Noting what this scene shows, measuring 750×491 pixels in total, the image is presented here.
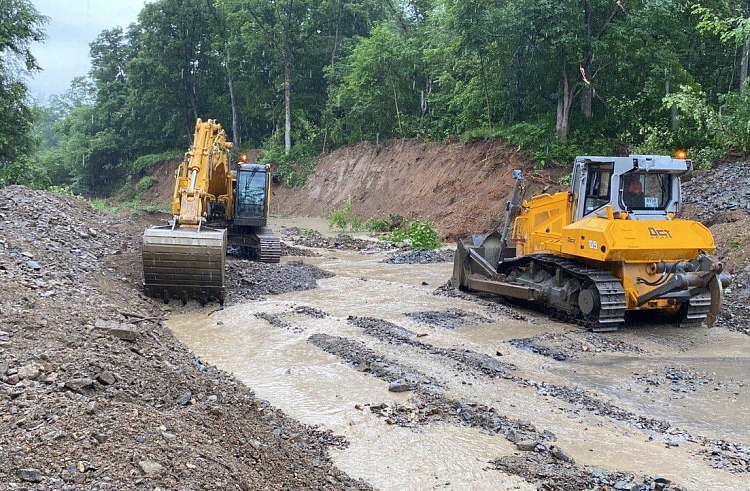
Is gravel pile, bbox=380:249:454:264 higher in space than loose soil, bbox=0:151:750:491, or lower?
lower

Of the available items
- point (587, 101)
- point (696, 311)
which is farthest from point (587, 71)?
point (696, 311)

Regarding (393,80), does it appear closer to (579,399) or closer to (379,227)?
(379,227)

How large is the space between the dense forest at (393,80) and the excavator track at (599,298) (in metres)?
8.47

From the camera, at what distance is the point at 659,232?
1016 centimetres

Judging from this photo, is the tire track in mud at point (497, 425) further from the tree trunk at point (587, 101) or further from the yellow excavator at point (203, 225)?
the tree trunk at point (587, 101)

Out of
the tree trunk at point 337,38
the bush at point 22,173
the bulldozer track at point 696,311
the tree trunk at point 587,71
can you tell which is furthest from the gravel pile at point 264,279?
the tree trunk at point 337,38

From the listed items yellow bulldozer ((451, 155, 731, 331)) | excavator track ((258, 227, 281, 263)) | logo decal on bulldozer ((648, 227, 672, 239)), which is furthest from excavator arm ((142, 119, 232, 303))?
logo decal on bulldozer ((648, 227, 672, 239))

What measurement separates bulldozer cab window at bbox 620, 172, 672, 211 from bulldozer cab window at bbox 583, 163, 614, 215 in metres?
0.24

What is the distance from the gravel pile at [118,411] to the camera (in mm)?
4137

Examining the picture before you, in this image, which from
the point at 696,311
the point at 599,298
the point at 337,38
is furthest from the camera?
the point at 337,38

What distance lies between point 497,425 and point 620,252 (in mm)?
4662

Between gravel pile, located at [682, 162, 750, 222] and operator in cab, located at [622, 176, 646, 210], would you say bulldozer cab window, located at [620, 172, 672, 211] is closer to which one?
operator in cab, located at [622, 176, 646, 210]

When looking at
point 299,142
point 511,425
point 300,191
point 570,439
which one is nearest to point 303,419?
point 511,425

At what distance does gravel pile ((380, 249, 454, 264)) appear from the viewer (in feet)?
61.2
